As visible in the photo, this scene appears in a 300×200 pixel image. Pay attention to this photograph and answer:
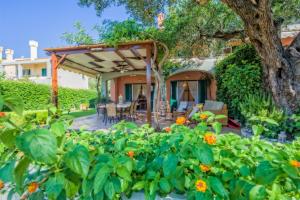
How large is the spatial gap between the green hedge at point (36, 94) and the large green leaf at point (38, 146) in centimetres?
1085

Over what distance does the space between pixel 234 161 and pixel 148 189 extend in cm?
49

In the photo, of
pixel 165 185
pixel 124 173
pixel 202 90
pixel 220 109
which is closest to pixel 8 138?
pixel 124 173

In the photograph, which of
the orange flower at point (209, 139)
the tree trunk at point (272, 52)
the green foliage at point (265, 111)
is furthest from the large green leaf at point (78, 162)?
the tree trunk at point (272, 52)

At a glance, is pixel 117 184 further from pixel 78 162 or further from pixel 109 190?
pixel 78 162

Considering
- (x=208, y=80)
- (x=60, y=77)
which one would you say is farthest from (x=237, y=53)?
(x=60, y=77)

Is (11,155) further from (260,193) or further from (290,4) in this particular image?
(290,4)

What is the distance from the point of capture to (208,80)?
15.2 metres

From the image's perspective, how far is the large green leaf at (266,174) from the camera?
1.00 m

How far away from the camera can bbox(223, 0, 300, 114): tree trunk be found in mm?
6238

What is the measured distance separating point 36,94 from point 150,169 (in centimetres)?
1799

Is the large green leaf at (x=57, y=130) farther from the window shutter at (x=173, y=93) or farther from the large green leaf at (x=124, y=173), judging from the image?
the window shutter at (x=173, y=93)

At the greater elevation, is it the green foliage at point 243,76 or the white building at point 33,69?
the white building at point 33,69

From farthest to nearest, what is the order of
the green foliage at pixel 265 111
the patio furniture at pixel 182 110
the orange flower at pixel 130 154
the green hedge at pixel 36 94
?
the green hedge at pixel 36 94, the patio furniture at pixel 182 110, the green foliage at pixel 265 111, the orange flower at pixel 130 154

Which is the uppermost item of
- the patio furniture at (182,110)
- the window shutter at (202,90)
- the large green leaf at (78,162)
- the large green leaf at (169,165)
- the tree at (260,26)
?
the tree at (260,26)
